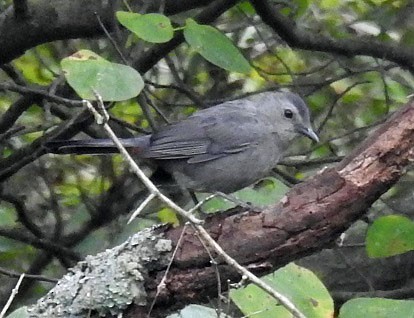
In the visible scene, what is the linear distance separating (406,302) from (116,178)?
9.52 feet

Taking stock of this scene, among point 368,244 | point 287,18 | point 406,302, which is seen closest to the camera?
point 406,302

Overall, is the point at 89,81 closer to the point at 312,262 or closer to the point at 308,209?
the point at 308,209

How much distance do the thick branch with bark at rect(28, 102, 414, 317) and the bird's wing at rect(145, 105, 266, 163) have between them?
1.56 m

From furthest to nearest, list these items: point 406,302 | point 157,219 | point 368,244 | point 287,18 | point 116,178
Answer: point 116,178
point 157,219
point 287,18
point 368,244
point 406,302

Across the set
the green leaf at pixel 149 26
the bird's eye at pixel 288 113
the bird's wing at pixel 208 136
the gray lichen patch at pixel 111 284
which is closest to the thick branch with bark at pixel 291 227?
the gray lichen patch at pixel 111 284

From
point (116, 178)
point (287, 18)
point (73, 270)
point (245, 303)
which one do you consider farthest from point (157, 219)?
point (245, 303)

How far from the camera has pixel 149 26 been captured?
10.00 ft

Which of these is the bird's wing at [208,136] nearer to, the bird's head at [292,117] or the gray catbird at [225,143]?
the gray catbird at [225,143]

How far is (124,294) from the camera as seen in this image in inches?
101

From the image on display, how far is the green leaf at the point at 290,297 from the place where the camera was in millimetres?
2398

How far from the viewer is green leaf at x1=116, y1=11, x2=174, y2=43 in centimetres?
301

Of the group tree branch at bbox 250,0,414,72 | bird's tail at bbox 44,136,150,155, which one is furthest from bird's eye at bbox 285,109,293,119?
bird's tail at bbox 44,136,150,155

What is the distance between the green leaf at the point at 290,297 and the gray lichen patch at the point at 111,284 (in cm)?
28

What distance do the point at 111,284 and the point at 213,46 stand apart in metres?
1.01
